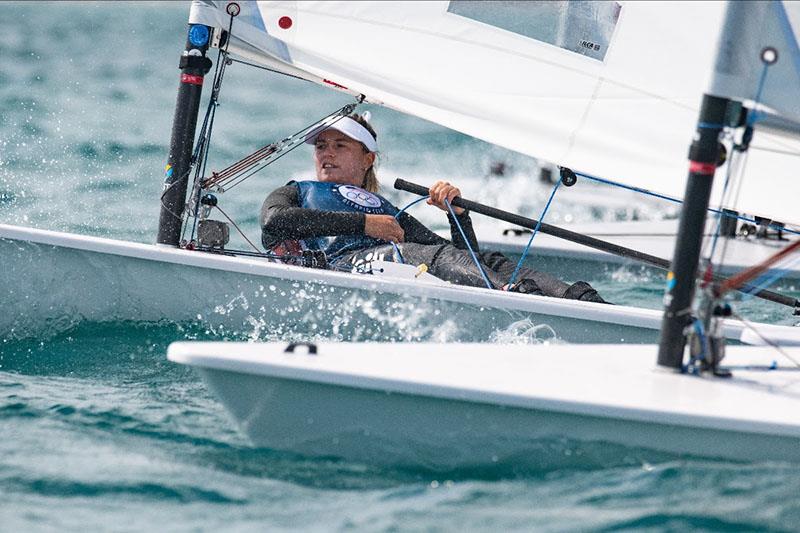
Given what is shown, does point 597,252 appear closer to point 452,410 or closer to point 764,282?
point 764,282

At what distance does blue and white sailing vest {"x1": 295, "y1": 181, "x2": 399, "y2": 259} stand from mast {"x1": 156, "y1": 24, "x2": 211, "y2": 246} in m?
0.45

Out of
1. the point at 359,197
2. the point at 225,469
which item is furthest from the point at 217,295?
the point at 225,469

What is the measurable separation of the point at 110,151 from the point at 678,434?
7.40m

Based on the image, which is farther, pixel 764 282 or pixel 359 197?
pixel 764 282

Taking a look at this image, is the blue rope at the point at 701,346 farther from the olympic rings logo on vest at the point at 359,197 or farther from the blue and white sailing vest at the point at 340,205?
the olympic rings logo on vest at the point at 359,197

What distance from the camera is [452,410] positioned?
2682 mm

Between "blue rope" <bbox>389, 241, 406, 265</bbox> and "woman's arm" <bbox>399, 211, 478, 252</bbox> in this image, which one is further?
"woman's arm" <bbox>399, 211, 478, 252</bbox>

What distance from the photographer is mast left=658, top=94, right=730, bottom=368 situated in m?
2.78

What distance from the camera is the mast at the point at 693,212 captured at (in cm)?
278

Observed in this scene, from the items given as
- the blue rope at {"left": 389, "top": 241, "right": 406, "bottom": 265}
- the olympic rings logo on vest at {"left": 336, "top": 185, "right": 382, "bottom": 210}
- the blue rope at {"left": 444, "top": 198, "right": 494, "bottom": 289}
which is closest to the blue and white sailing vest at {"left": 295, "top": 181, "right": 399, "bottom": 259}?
the olympic rings logo on vest at {"left": 336, "top": 185, "right": 382, "bottom": 210}

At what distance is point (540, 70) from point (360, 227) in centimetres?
81

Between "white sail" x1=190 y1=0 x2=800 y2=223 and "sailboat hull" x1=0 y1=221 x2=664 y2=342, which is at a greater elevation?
"white sail" x1=190 y1=0 x2=800 y2=223

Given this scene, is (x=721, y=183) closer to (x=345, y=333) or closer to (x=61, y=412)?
(x=345, y=333)

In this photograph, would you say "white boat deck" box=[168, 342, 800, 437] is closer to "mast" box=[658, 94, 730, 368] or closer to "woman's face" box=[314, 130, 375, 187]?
"mast" box=[658, 94, 730, 368]
